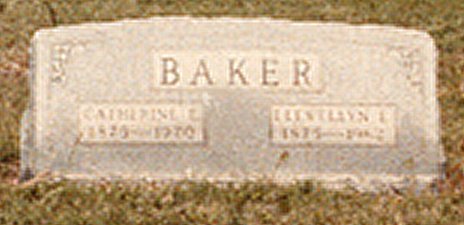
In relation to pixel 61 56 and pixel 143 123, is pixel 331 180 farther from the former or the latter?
pixel 61 56

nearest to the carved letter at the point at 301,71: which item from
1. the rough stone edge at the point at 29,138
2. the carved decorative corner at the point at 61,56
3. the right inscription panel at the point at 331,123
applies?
the right inscription panel at the point at 331,123

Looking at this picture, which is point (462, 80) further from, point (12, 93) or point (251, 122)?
point (12, 93)

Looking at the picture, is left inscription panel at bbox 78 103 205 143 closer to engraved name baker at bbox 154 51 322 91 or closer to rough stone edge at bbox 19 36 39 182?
engraved name baker at bbox 154 51 322 91

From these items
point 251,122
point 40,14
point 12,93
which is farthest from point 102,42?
point 40,14

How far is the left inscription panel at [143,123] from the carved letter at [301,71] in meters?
0.42

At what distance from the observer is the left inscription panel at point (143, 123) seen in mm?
→ 5246

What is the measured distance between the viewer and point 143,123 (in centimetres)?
525

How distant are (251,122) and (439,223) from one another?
91 centimetres

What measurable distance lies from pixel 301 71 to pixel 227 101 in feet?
1.09

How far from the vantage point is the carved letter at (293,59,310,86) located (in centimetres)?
525

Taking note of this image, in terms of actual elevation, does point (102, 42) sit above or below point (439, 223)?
above

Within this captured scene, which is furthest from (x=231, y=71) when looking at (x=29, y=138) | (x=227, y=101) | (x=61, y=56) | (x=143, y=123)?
(x=29, y=138)

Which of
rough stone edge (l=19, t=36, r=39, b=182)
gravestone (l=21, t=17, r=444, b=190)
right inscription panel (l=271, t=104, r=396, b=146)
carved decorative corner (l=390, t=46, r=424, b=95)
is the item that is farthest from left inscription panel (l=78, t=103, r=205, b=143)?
carved decorative corner (l=390, t=46, r=424, b=95)

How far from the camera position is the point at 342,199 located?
5.10m
